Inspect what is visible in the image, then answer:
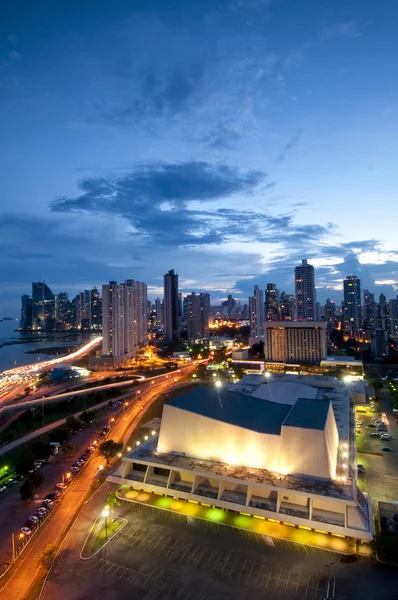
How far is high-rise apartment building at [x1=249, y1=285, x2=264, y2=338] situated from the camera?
86375 millimetres

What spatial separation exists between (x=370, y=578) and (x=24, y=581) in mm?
10436

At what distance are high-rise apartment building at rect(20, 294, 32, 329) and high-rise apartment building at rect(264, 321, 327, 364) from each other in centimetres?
12068

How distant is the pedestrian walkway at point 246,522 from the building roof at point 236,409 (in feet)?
11.2

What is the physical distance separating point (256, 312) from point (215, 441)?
7460cm

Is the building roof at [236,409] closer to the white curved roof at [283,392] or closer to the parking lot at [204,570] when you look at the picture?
the parking lot at [204,570]

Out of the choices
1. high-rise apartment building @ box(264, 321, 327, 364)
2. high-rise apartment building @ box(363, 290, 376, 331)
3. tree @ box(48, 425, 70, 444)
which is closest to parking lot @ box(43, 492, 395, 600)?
tree @ box(48, 425, 70, 444)

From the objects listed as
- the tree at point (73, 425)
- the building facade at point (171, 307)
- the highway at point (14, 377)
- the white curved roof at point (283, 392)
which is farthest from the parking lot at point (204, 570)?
the building facade at point (171, 307)

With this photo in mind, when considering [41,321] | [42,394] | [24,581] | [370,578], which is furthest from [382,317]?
[41,321]

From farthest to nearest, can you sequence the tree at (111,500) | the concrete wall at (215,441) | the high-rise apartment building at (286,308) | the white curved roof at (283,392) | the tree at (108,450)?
1. the high-rise apartment building at (286,308)
2. the white curved roof at (283,392)
3. the tree at (108,450)
4. the concrete wall at (215,441)
5. the tree at (111,500)

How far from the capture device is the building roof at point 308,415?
14.9 meters

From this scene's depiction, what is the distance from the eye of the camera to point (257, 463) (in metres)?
15.2

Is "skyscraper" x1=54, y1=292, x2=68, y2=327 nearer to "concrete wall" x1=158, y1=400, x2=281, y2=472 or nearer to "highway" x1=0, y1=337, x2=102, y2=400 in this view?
"highway" x1=0, y1=337, x2=102, y2=400

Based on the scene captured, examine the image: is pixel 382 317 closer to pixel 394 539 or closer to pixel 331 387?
pixel 331 387

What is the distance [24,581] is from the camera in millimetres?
10516
